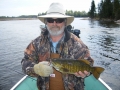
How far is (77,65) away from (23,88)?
105 inches

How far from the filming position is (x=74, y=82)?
3.05m

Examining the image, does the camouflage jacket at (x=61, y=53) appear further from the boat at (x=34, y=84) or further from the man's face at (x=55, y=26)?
the boat at (x=34, y=84)

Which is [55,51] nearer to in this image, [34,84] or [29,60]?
[29,60]

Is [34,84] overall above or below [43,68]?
below

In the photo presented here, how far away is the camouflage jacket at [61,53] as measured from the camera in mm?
2963

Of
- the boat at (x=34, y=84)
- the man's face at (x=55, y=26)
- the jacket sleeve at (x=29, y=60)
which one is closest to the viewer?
the jacket sleeve at (x=29, y=60)

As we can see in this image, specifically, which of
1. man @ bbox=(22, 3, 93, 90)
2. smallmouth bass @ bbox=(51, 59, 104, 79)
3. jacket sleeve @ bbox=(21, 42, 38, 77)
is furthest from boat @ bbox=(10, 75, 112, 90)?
smallmouth bass @ bbox=(51, 59, 104, 79)

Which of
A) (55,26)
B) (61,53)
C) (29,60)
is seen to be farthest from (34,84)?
(55,26)

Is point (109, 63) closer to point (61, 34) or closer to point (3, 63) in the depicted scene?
point (3, 63)

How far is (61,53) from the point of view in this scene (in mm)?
3049

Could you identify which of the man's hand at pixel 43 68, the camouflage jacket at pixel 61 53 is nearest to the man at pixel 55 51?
the camouflage jacket at pixel 61 53

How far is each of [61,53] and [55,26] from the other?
1.67ft

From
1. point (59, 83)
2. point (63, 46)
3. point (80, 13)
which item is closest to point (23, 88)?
point (59, 83)

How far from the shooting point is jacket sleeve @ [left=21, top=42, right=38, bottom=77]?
2957 mm
